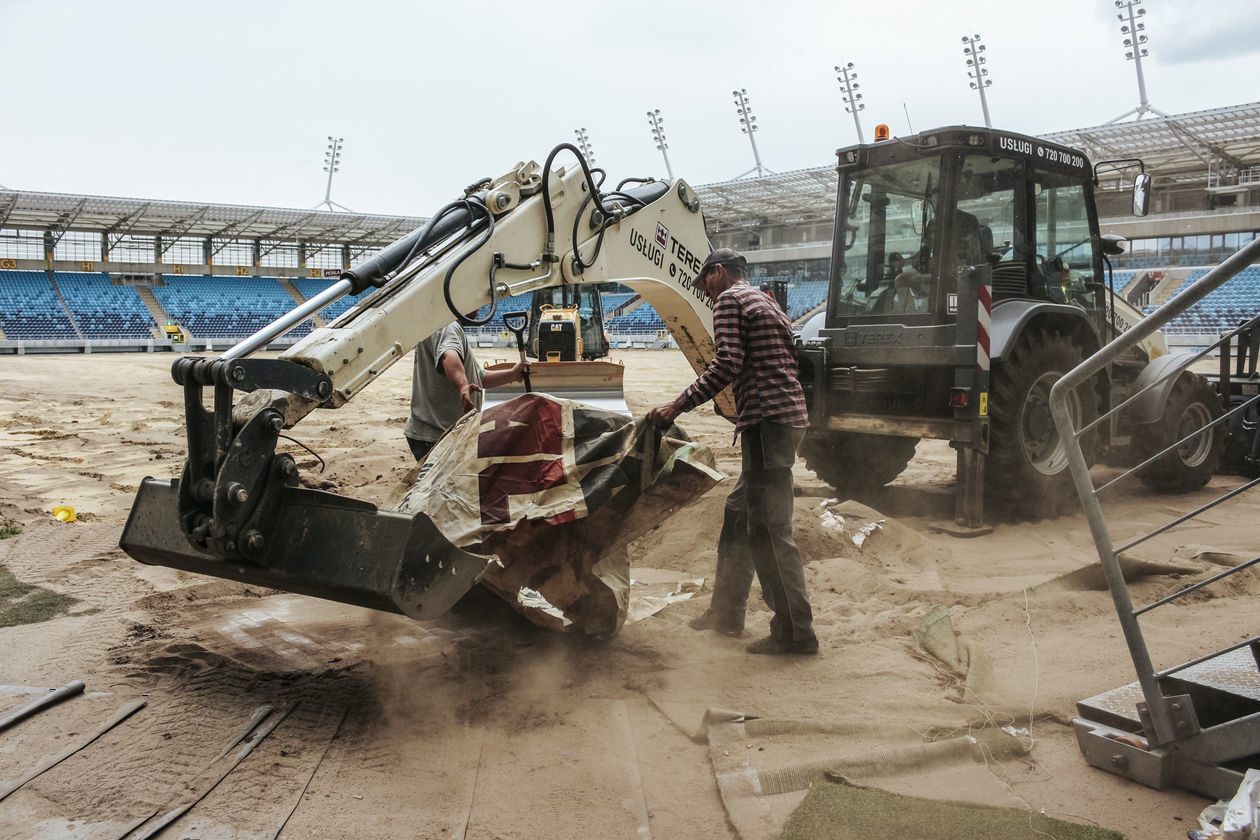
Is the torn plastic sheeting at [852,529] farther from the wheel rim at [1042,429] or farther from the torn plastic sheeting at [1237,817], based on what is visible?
the torn plastic sheeting at [1237,817]

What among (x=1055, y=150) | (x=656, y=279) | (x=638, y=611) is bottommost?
(x=638, y=611)

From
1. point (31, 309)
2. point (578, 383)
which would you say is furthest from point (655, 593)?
point (31, 309)

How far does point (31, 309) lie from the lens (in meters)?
35.8

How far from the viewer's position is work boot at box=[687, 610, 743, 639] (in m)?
4.48

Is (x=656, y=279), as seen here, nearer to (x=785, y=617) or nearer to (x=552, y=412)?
(x=552, y=412)

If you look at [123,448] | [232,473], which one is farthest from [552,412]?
[123,448]

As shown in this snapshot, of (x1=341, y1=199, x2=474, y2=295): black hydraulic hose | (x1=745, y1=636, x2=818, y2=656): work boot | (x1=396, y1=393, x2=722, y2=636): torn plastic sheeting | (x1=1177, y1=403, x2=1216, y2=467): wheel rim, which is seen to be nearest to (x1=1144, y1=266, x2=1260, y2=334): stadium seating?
(x1=1177, y1=403, x2=1216, y2=467): wheel rim

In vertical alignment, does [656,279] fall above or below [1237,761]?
above

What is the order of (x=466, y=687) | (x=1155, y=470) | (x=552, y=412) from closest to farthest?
(x=466, y=687) → (x=552, y=412) → (x=1155, y=470)

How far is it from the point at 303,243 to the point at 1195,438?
46777 mm

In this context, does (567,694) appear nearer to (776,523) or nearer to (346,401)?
(776,523)

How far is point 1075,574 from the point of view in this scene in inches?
191

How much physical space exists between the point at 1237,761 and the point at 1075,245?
17.3 feet

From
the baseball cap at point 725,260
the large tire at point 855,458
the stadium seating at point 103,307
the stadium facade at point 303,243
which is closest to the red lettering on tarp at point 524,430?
the baseball cap at point 725,260
